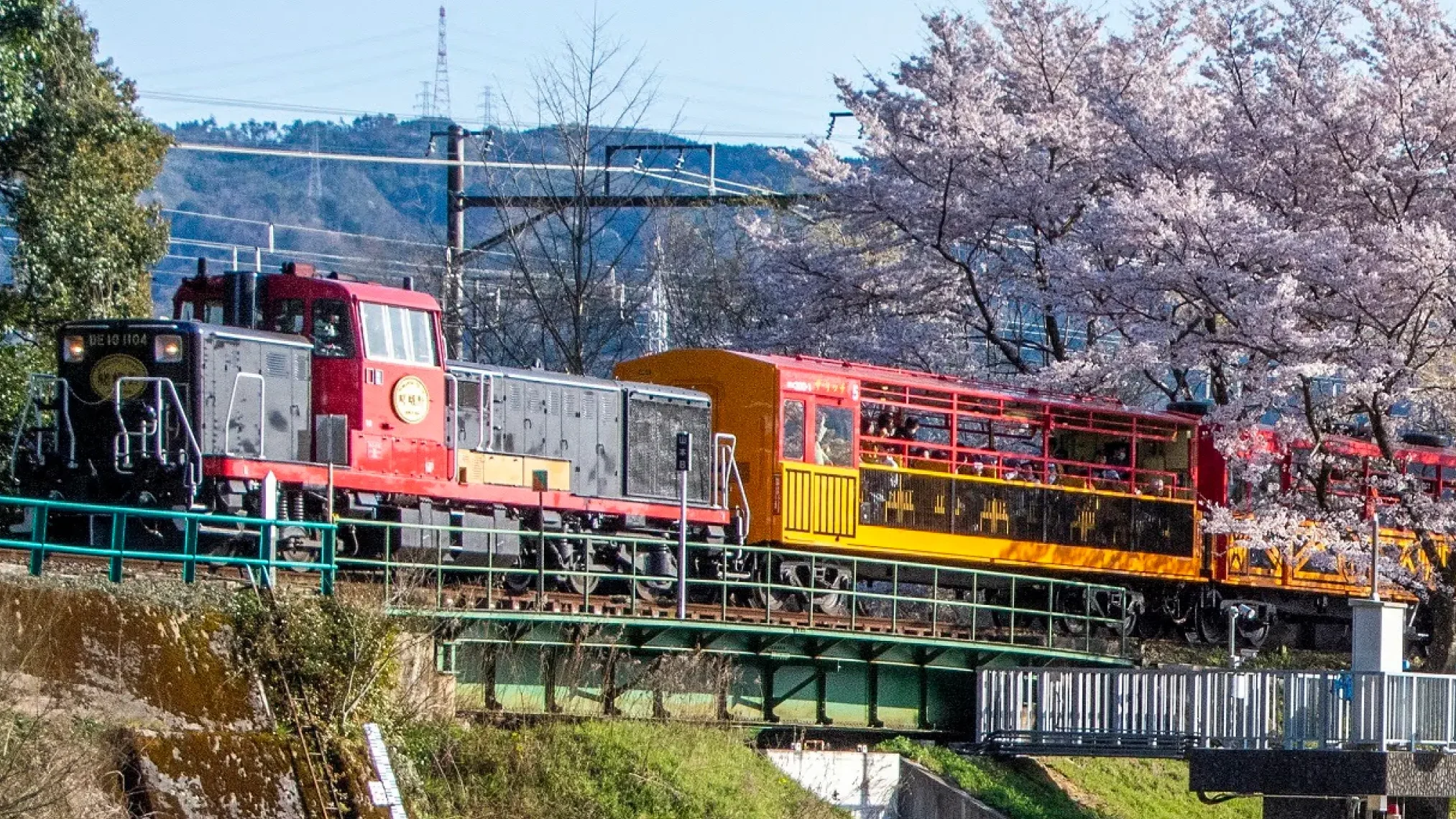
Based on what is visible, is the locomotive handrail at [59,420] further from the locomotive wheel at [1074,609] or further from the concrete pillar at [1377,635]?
the locomotive wheel at [1074,609]

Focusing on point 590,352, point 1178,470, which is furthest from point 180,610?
point 590,352

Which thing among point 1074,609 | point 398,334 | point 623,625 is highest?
point 398,334

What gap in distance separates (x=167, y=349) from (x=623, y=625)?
19.5 feet

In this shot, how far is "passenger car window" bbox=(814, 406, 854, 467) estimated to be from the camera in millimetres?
29422

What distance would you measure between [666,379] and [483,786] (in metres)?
12.8

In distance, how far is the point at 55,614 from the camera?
15.5 m

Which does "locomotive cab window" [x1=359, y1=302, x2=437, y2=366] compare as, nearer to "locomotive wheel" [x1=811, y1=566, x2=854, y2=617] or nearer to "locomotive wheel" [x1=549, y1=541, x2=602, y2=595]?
"locomotive wheel" [x1=549, y1=541, x2=602, y2=595]

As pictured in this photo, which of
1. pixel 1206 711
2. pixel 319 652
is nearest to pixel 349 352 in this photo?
pixel 319 652

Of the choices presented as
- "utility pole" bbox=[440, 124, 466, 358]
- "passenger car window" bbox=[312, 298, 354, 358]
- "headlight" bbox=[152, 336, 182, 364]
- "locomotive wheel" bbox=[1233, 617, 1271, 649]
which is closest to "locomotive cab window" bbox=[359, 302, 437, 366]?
"passenger car window" bbox=[312, 298, 354, 358]

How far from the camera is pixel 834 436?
29609mm

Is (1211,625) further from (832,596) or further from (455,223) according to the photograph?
(455,223)

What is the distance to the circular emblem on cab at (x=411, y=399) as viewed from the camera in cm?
2461

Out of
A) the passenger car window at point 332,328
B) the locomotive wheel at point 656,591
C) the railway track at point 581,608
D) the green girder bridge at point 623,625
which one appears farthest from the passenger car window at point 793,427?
the passenger car window at point 332,328

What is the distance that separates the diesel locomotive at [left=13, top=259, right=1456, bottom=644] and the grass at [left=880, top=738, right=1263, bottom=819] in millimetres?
2531
